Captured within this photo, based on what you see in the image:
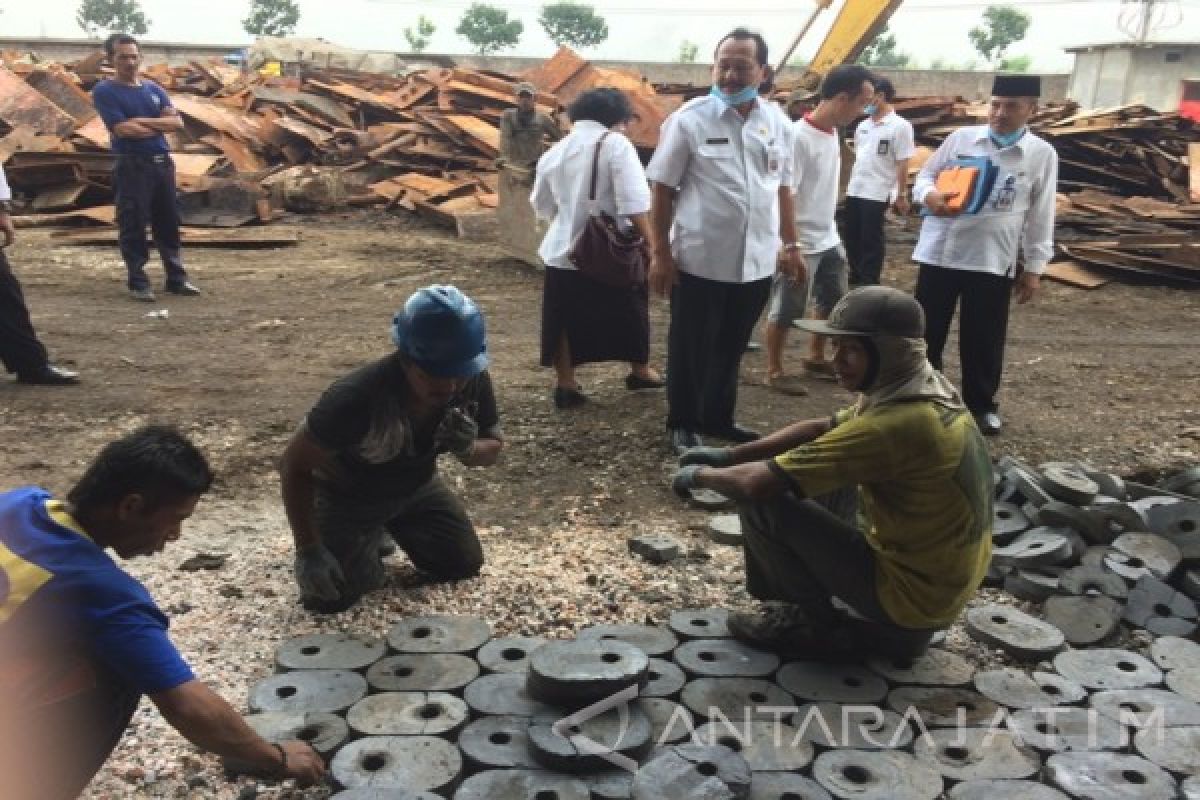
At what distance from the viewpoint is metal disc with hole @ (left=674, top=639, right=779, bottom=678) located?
2.96 metres

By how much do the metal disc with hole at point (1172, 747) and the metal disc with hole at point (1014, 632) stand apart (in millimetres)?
434

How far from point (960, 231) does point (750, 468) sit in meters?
2.76

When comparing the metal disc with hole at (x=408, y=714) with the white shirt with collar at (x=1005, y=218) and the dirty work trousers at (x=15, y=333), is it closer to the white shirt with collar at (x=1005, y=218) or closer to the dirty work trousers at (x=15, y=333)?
the white shirt with collar at (x=1005, y=218)

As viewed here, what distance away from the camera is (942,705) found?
9.34ft

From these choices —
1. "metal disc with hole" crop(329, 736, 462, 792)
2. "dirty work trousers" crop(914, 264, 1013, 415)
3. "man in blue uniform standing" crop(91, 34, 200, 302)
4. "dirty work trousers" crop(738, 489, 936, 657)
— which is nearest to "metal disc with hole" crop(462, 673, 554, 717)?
"metal disc with hole" crop(329, 736, 462, 792)

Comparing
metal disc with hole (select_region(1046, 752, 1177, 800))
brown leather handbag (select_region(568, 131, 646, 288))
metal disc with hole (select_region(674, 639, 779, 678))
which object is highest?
brown leather handbag (select_region(568, 131, 646, 288))

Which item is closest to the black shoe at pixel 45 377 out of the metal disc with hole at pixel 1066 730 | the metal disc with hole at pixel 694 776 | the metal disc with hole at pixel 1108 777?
the metal disc with hole at pixel 694 776

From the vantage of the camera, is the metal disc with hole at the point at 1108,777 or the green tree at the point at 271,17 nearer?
the metal disc with hole at the point at 1108,777

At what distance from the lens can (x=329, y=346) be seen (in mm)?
6543

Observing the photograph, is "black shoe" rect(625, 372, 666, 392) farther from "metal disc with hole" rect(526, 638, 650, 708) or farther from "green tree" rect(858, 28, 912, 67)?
"green tree" rect(858, 28, 912, 67)

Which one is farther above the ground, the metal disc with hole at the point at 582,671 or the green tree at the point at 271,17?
the green tree at the point at 271,17

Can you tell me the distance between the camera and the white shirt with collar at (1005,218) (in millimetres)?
4781

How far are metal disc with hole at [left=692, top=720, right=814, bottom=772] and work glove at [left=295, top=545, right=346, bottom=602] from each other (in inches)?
50.5

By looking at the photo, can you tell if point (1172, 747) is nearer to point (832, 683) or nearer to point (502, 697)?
point (832, 683)
